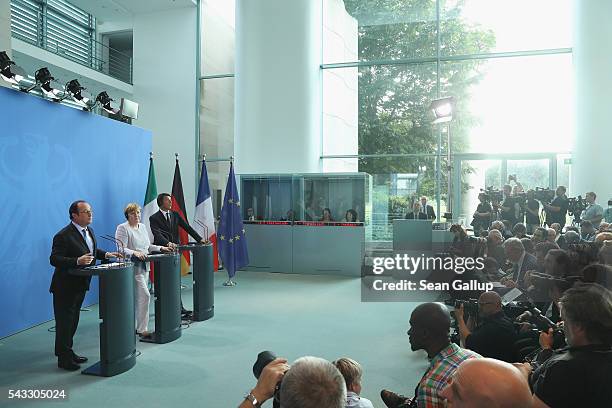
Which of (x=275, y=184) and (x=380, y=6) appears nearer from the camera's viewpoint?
(x=275, y=184)

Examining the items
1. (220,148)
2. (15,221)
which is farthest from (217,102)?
(15,221)

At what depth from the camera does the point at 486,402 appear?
4.37ft

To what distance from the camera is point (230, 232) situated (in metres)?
9.09

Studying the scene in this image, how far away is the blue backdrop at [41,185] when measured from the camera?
5.44 m

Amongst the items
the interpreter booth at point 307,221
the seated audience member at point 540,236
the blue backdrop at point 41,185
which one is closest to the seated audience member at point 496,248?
the seated audience member at point 540,236

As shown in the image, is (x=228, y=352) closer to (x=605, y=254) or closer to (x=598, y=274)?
(x=598, y=274)

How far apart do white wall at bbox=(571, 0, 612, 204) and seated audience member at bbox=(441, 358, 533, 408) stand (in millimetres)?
9491

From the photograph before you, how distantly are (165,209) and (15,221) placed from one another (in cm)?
175

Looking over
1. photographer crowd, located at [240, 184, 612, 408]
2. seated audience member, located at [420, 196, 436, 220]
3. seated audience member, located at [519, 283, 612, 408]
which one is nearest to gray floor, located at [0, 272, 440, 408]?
photographer crowd, located at [240, 184, 612, 408]

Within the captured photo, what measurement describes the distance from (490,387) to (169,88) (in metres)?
12.6

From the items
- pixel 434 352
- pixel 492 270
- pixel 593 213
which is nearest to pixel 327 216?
pixel 593 213

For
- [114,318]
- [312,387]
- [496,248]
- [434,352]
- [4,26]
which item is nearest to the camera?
[312,387]

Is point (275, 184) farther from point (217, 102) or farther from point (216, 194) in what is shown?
point (217, 102)

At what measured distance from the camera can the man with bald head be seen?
1961 millimetres
